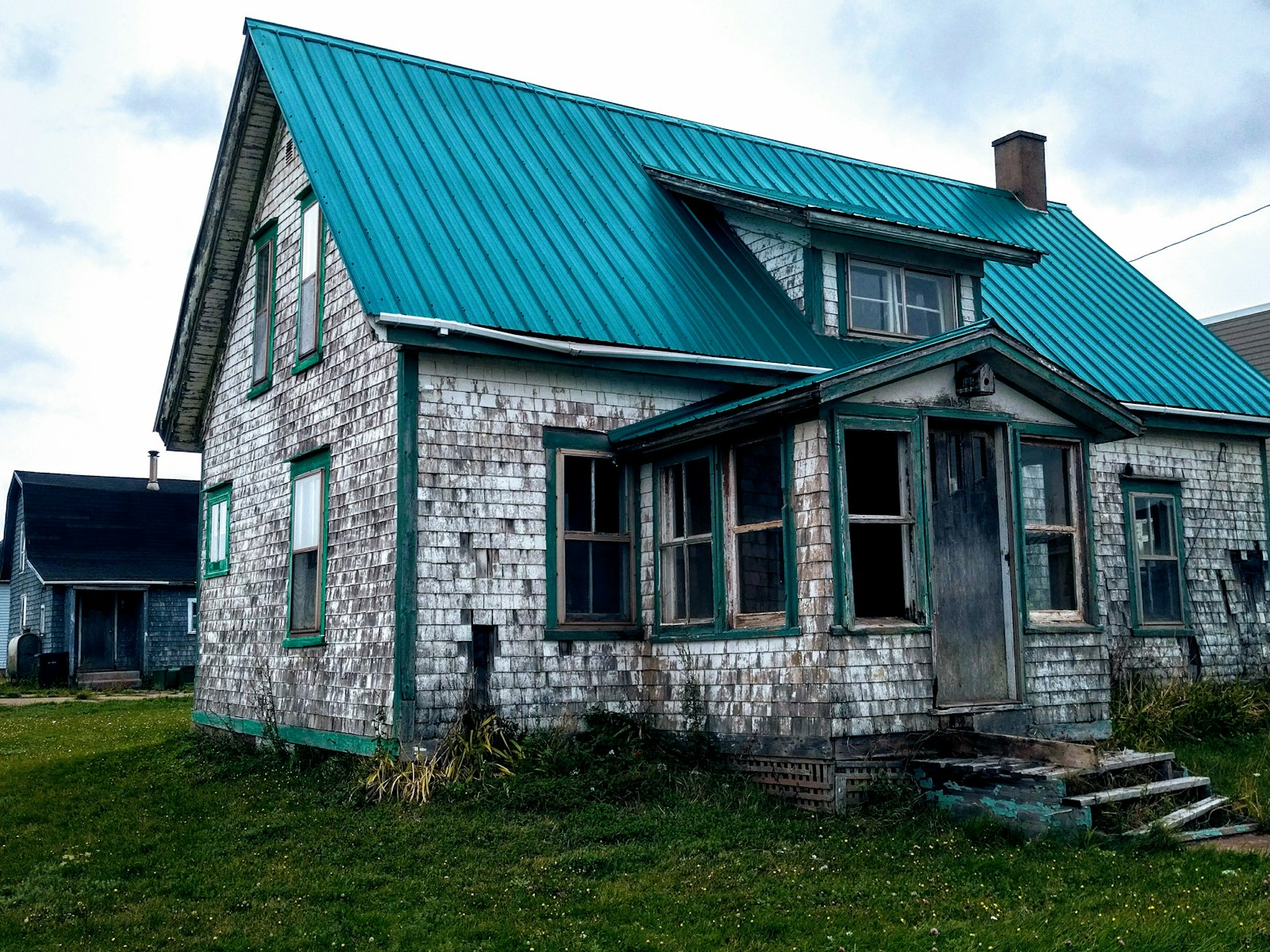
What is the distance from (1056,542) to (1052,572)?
10.9 inches

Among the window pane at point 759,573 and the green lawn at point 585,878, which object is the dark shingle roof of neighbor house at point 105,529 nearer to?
the green lawn at point 585,878

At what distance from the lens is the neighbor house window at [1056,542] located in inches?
467

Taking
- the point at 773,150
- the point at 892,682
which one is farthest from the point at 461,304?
the point at 773,150

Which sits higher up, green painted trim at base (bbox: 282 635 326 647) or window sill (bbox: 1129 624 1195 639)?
green painted trim at base (bbox: 282 635 326 647)

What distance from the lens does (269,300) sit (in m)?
15.5

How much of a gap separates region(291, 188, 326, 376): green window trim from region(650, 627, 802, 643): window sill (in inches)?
185

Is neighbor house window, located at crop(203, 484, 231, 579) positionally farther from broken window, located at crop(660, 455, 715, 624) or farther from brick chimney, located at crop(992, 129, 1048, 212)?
brick chimney, located at crop(992, 129, 1048, 212)

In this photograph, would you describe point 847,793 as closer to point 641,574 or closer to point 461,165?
point 641,574

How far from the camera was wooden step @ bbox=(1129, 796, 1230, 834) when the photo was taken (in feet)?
30.5

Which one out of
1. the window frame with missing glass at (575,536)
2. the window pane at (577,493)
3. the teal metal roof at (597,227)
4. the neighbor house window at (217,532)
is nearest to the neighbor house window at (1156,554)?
the teal metal roof at (597,227)

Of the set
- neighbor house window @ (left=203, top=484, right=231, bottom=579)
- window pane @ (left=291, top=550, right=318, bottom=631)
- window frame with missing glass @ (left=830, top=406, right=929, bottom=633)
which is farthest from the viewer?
neighbor house window @ (left=203, top=484, right=231, bottom=579)

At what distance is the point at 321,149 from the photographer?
13727mm

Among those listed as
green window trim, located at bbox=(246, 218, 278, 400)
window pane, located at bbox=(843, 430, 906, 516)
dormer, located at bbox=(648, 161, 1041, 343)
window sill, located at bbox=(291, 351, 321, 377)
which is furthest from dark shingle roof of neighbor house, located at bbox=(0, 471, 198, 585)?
window pane, located at bbox=(843, 430, 906, 516)

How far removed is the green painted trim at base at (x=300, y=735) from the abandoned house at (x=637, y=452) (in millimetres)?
93
